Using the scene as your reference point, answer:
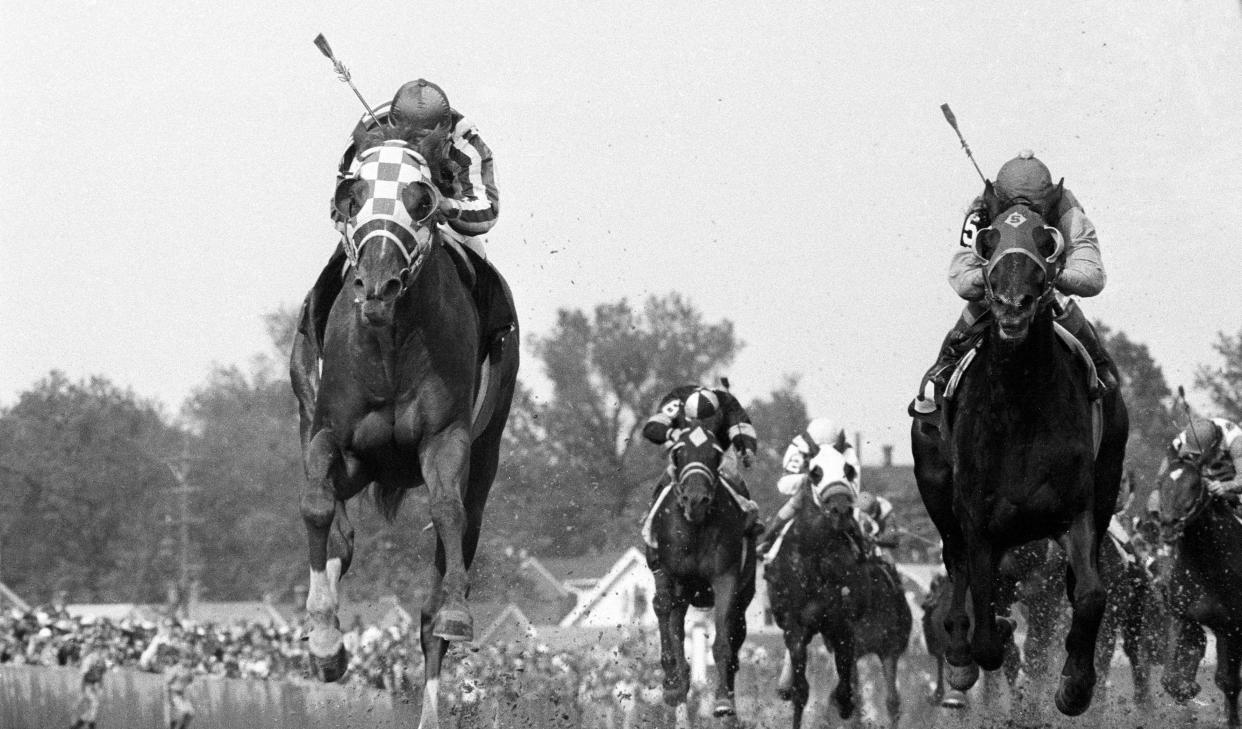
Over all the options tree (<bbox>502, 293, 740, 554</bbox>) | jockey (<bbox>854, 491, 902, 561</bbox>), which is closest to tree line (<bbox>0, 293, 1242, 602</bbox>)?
tree (<bbox>502, 293, 740, 554</bbox>)

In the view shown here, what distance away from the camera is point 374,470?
10328 mm

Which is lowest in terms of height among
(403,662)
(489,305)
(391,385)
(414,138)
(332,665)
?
(332,665)

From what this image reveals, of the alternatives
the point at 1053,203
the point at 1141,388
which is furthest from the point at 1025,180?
the point at 1141,388

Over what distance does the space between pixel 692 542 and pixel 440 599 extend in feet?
19.6

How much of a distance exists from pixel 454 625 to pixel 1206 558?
24.9ft

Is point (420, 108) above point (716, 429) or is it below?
above

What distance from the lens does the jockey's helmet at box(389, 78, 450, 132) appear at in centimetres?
1083

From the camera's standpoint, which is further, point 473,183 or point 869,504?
point 869,504

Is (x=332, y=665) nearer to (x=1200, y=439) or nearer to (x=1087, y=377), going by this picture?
(x=1087, y=377)

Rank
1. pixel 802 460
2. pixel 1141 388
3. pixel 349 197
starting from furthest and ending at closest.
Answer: pixel 1141 388 → pixel 802 460 → pixel 349 197

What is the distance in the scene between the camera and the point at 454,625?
968cm

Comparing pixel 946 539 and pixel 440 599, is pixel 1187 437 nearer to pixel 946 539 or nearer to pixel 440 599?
pixel 946 539

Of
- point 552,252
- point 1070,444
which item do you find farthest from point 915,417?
point 552,252

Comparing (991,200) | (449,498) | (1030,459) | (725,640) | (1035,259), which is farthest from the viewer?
(725,640)
